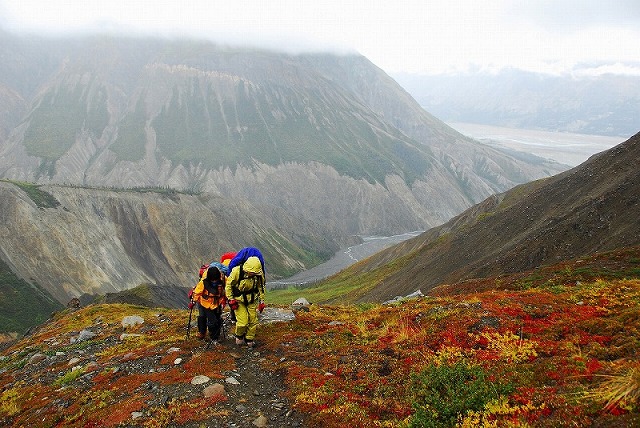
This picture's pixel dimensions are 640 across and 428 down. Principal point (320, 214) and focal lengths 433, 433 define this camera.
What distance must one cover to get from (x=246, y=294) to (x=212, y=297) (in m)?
1.72

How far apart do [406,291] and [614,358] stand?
58562 millimetres

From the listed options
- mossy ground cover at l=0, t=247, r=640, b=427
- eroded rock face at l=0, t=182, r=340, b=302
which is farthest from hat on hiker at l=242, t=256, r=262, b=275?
eroded rock face at l=0, t=182, r=340, b=302

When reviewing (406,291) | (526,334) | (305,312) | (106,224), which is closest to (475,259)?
(406,291)

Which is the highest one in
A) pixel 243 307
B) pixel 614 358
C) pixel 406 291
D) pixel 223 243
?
pixel 614 358

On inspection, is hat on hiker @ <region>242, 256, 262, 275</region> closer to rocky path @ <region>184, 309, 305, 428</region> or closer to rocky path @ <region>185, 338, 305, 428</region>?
rocky path @ <region>184, 309, 305, 428</region>

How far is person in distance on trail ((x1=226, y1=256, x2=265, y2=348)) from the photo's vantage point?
15594 mm

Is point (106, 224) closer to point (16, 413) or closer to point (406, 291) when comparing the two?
point (406, 291)

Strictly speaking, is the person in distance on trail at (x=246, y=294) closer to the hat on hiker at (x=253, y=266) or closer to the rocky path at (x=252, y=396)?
the hat on hiker at (x=253, y=266)

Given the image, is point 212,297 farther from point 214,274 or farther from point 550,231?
point 550,231

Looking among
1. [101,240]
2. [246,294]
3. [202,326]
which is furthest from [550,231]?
[101,240]

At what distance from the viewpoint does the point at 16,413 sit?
13.8 m

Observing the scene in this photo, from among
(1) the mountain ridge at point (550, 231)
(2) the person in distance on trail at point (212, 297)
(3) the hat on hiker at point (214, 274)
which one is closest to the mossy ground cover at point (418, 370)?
(2) the person in distance on trail at point (212, 297)

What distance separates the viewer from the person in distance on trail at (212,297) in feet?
54.2

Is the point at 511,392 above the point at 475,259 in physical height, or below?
above
